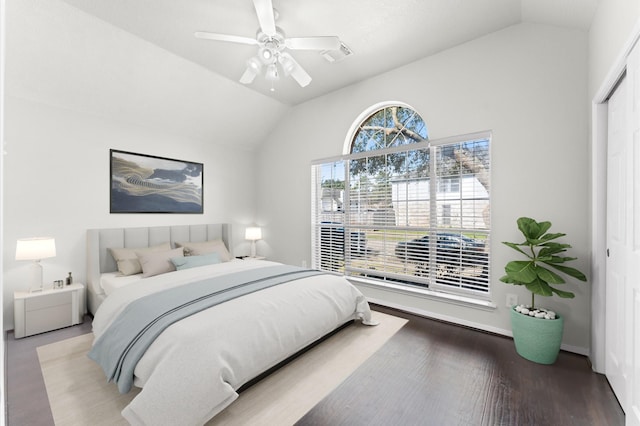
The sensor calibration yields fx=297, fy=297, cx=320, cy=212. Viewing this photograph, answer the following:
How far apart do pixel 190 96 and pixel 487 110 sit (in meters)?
3.62

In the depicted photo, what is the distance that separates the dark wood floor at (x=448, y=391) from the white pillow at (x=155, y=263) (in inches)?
42.7

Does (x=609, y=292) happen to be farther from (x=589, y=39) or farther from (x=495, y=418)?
(x=589, y=39)

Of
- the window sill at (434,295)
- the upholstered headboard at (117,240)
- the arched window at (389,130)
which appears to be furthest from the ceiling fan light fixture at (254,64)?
the window sill at (434,295)

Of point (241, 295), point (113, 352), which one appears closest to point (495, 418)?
point (241, 295)

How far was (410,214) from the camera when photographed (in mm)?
3686

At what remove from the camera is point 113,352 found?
2.05 metres

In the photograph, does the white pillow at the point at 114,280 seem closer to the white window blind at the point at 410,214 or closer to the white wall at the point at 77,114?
the white wall at the point at 77,114

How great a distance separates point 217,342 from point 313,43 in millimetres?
2376

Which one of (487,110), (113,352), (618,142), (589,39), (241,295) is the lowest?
(113,352)

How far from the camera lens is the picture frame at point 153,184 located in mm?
3818

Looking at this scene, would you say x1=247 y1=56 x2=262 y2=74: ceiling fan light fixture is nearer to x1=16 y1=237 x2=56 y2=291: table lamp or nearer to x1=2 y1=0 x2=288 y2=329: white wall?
x1=2 y1=0 x2=288 y2=329: white wall

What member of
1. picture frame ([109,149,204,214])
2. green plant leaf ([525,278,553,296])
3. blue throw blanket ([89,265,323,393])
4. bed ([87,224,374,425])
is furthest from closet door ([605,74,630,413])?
picture frame ([109,149,204,214])

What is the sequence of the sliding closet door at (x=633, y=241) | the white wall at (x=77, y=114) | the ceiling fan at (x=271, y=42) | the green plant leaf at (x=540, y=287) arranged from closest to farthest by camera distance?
1. the sliding closet door at (x=633, y=241)
2. the ceiling fan at (x=271, y=42)
3. the green plant leaf at (x=540, y=287)
4. the white wall at (x=77, y=114)

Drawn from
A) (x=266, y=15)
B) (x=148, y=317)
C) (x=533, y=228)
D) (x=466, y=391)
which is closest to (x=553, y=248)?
(x=533, y=228)
